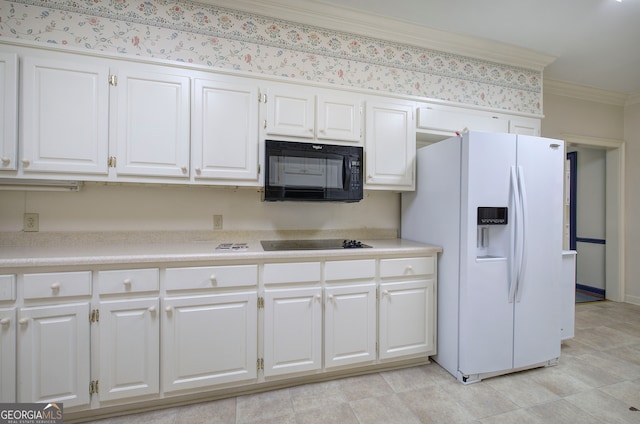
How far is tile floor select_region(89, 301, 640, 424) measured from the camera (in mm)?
1599

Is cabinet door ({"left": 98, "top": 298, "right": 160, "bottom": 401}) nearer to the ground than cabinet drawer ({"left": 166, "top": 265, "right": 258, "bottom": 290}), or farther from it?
nearer to the ground

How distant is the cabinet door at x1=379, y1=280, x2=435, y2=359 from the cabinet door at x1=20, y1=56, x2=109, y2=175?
2086 millimetres

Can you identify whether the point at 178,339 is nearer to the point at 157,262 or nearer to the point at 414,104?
the point at 157,262

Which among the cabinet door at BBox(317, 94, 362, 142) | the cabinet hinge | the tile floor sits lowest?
the tile floor

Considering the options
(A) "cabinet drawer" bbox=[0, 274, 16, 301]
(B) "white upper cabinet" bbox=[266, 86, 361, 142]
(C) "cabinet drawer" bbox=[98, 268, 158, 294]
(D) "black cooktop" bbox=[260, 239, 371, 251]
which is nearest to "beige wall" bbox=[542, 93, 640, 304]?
(B) "white upper cabinet" bbox=[266, 86, 361, 142]

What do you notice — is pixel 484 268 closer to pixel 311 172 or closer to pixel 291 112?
pixel 311 172

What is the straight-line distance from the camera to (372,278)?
78.1 inches

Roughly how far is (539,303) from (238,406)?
7.23ft

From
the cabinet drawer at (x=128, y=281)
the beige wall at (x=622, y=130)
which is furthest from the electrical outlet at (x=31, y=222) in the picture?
the beige wall at (x=622, y=130)

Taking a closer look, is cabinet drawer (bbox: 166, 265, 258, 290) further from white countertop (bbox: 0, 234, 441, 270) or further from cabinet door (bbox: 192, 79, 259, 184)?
cabinet door (bbox: 192, 79, 259, 184)

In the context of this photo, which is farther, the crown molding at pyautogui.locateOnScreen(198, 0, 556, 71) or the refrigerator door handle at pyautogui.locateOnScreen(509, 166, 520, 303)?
the crown molding at pyautogui.locateOnScreen(198, 0, 556, 71)

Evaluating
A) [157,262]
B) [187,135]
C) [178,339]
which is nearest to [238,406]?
[178,339]

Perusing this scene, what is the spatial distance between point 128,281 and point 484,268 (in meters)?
2.25

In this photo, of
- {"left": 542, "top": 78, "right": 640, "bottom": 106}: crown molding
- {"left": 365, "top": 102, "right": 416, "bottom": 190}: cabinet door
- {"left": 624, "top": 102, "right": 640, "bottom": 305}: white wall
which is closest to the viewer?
{"left": 365, "top": 102, "right": 416, "bottom": 190}: cabinet door
